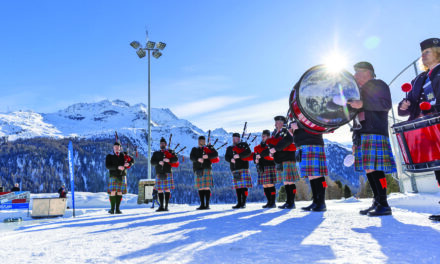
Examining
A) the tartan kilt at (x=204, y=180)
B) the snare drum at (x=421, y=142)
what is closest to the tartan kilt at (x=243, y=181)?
the tartan kilt at (x=204, y=180)

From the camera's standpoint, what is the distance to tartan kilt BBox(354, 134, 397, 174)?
345 centimetres

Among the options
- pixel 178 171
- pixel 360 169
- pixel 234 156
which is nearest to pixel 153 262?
pixel 360 169

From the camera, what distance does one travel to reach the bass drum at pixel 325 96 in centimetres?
348

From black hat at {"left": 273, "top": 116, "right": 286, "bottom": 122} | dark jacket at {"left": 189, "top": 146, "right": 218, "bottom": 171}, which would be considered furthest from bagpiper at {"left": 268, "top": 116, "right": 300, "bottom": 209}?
dark jacket at {"left": 189, "top": 146, "right": 218, "bottom": 171}

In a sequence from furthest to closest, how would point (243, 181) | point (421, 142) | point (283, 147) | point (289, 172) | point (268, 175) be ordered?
point (243, 181) < point (268, 175) < point (289, 172) < point (283, 147) < point (421, 142)

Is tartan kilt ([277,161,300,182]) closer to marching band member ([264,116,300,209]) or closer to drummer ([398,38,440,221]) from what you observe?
marching band member ([264,116,300,209])

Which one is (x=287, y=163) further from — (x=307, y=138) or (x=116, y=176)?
(x=116, y=176)

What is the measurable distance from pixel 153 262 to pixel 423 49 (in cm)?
319

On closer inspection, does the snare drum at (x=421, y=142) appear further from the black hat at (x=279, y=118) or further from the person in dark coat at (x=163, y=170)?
the person in dark coat at (x=163, y=170)

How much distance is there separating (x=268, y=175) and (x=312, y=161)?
190cm

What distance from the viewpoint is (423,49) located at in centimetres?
314

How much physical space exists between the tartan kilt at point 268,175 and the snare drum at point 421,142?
3.54 metres

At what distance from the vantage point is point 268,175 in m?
6.34

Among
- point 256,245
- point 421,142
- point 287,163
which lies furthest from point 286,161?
point 256,245
